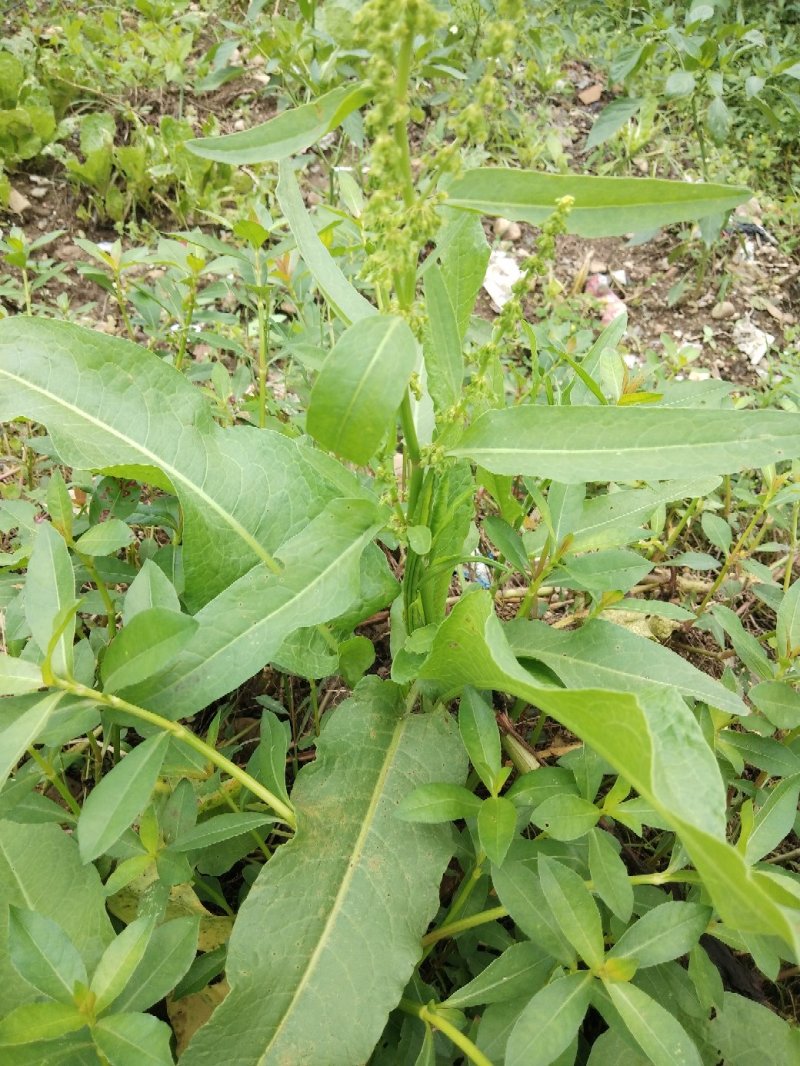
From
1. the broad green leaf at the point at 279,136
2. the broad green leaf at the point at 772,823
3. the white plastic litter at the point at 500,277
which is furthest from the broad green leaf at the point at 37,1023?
the white plastic litter at the point at 500,277

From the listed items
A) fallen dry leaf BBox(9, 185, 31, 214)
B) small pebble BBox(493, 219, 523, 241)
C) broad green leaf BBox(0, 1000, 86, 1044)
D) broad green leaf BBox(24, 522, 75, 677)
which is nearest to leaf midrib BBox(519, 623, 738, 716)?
broad green leaf BBox(24, 522, 75, 677)

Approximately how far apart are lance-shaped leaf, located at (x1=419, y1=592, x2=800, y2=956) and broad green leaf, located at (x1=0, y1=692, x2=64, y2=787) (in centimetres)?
62

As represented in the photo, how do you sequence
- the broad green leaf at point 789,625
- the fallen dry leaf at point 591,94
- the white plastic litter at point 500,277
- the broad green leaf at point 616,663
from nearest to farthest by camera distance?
the broad green leaf at point 616,663
the broad green leaf at point 789,625
the white plastic litter at point 500,277
the fallen dry leaf at point 591,94

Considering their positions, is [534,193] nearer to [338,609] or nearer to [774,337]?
[338,609]

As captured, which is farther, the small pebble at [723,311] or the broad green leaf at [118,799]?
the small pebble at [723,311]

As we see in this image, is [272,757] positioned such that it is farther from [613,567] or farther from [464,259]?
[464,259]

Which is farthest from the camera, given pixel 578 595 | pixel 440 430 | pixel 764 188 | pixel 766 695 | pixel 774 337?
pixel 764 188

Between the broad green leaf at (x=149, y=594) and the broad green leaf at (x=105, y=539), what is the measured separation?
215mm

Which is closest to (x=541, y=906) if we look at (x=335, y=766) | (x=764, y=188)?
(x=335, y=766)

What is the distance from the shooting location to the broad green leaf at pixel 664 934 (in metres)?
1.13

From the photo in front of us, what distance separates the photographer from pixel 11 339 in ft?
4.86

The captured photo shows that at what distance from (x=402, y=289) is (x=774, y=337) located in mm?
2847

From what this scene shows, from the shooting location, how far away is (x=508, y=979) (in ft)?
3.91

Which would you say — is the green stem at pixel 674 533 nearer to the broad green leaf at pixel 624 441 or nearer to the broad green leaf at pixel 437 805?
the broad green leaf at pixel 624 441
